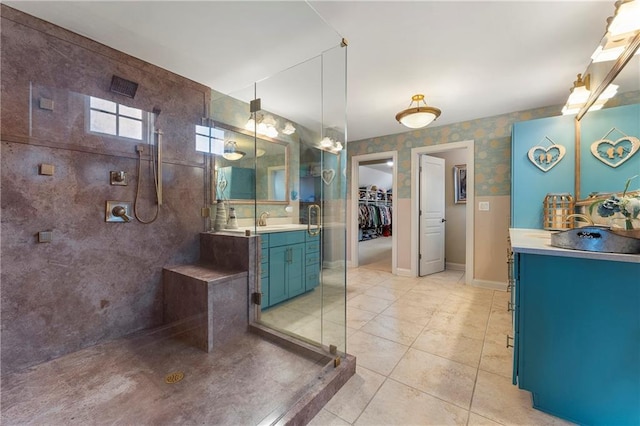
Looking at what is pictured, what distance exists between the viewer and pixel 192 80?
2.59m

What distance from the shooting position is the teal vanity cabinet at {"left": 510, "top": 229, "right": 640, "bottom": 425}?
117 centimetres

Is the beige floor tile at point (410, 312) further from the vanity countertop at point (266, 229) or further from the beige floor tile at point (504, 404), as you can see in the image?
the vanity countertop at point (266, 229)

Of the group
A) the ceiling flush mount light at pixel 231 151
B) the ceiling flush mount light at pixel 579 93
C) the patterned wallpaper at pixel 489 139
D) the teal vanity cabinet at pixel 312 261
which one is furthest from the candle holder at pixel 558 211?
the ceiling flush mount light at pixel 231 151

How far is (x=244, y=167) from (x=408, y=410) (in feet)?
8.65

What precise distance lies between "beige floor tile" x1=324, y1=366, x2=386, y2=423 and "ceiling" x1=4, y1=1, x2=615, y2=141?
8.07 ft

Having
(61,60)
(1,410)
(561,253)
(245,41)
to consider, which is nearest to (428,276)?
(561,253)

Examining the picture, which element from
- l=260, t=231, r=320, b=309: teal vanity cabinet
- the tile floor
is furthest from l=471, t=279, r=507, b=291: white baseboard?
l=260, t=231, r=320, b=309: teal vanity cabinet

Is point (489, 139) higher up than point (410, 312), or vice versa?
point (489, 139)

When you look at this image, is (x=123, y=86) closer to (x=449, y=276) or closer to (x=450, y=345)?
(x=450, y=345)

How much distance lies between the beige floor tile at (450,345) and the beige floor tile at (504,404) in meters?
0.20

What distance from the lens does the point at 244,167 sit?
9.54 feet

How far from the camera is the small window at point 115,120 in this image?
1990mm

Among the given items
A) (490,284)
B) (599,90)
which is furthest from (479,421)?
(599,90)

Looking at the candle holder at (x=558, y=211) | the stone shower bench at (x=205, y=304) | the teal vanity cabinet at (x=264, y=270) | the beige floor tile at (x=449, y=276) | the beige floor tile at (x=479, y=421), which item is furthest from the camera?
the beige floor tile at (x=449, y=276)
